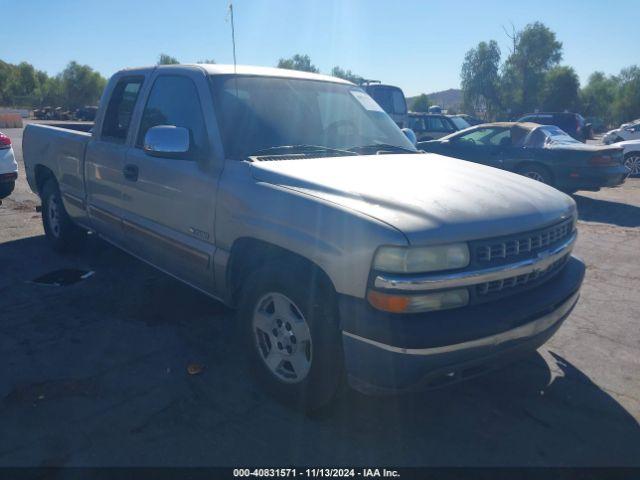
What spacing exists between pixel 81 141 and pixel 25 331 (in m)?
1.96

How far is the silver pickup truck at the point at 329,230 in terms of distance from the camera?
2514mm

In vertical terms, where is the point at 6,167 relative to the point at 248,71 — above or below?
below

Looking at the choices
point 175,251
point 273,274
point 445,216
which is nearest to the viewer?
point 445,216

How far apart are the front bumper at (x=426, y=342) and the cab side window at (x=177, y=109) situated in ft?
5.66

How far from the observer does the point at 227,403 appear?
321 cm

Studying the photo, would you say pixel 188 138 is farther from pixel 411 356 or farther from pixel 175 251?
pixel 411 356

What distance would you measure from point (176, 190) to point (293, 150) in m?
0.89

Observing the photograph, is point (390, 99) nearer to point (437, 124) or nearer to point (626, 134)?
point (437, 124)

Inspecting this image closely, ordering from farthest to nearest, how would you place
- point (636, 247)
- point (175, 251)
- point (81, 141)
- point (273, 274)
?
point (636, 247)
point (81, 141)
point (175, 251)
point (273, 274)

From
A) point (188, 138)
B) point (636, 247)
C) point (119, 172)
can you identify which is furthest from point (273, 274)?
point (636, 247)

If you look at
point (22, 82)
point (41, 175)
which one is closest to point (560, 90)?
point (41, 175)

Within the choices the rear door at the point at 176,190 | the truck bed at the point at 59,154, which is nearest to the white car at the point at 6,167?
the truck bed at the point at 59,154

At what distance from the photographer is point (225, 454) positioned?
2738mm

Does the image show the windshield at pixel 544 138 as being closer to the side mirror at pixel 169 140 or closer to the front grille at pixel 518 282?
the front grille at pixel 518 282
